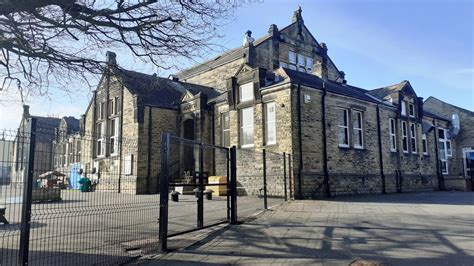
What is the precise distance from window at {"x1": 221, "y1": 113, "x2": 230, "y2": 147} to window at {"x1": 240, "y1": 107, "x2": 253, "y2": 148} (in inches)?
59.9

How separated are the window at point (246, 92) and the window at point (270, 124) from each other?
1.33 m

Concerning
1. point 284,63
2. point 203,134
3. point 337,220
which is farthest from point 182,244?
point 284,63

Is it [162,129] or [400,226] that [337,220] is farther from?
[162,129]

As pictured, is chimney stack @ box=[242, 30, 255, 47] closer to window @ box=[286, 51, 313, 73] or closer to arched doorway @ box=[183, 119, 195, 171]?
window @ box=[286, 51, 313, 73]

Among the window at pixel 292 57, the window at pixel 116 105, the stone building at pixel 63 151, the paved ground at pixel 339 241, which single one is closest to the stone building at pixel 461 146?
the window at pixel 292 57

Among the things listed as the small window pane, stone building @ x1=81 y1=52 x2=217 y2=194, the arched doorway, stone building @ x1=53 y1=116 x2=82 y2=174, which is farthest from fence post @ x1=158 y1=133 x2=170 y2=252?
the small window pane

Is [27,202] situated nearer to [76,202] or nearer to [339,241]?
[76,202]

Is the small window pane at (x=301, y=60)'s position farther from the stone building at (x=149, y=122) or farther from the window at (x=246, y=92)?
the window at (x=246, y=92)

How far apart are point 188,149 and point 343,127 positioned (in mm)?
9379

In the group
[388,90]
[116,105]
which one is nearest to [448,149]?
[388,90]

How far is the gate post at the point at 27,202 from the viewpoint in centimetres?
493

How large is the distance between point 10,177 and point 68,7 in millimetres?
3139

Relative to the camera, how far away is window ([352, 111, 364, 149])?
20516 millimetres

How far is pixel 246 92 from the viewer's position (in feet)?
65.8
